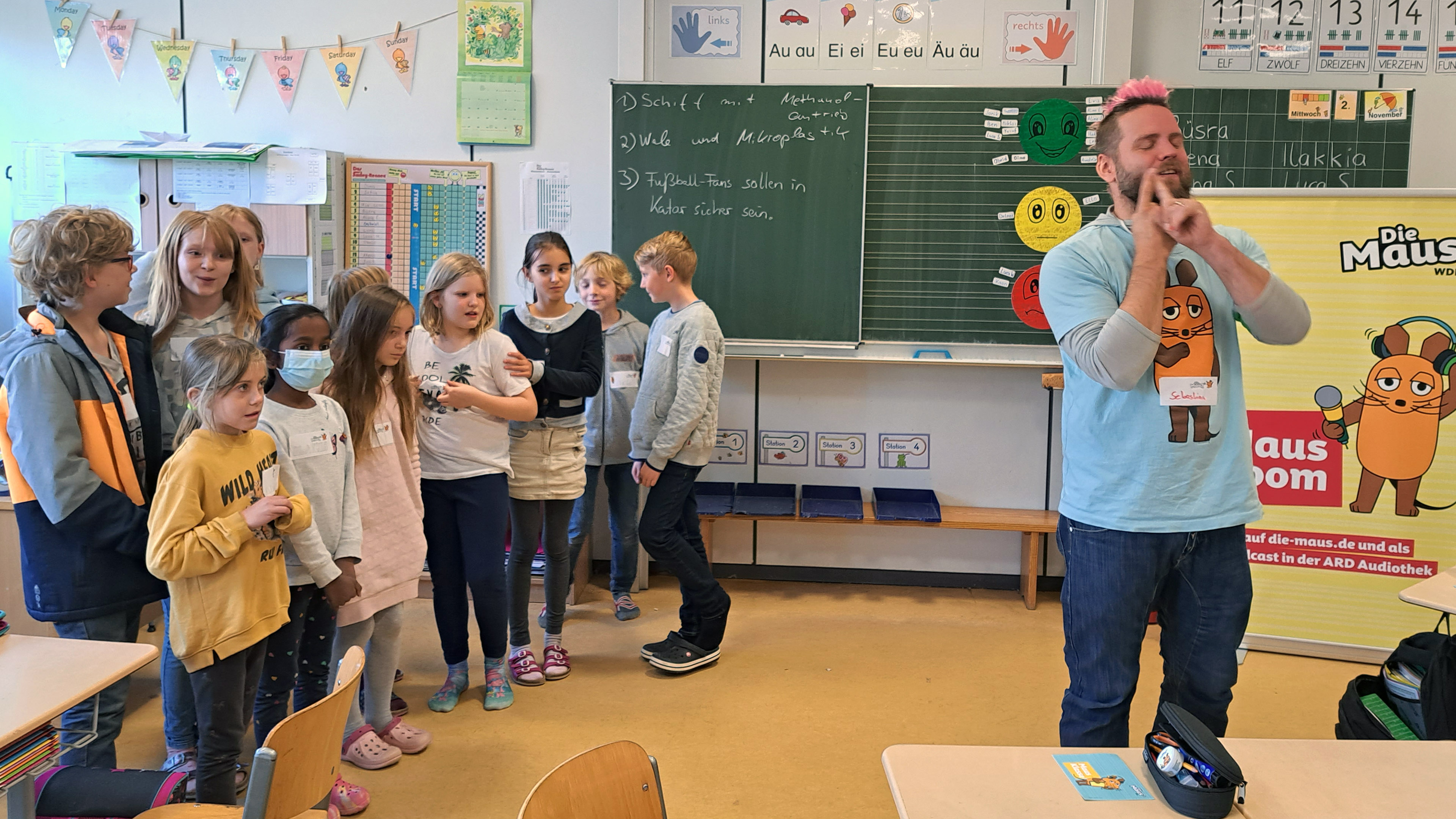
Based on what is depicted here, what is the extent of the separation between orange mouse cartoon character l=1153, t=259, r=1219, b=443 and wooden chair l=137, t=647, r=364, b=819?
1431mm

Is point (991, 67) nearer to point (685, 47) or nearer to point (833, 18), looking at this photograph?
point (833, 18)

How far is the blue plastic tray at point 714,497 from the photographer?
4.00 metres

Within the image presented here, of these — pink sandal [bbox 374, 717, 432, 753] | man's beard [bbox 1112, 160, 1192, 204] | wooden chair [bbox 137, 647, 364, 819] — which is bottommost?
pink sandal [bbox 374, 717, 432, 753]

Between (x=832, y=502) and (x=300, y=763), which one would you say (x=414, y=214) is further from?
(x=300, y=763)

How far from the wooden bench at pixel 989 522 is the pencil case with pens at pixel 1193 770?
2704mm

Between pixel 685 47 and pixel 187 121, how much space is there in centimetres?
225

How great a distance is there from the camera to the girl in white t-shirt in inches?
108

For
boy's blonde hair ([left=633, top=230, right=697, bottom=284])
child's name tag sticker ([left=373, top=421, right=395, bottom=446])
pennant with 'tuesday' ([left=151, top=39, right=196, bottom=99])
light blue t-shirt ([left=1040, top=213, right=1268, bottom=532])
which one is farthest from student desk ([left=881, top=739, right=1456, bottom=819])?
pennant with 'tuesday' ([left=151, top=39, right=196, bottom=99])

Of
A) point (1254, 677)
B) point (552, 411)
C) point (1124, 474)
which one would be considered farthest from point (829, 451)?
point (1124, 474)

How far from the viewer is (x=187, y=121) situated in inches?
170

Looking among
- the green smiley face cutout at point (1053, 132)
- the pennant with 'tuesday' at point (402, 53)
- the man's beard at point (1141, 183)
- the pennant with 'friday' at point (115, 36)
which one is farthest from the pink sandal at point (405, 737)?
the pennant with 'friday' at point (115, 36)

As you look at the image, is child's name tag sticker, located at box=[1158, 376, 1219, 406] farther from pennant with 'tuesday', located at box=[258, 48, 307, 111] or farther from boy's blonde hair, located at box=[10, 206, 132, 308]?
pennant with 'tuesday', located at box=[258, 48, 307, 111]

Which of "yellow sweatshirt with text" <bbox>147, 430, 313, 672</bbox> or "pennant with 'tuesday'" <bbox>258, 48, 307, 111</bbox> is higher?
"pennant with 'tuesday'" <bbox>258, 48, 307, 111</bbox>

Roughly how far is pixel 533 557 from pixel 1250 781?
234 cm
